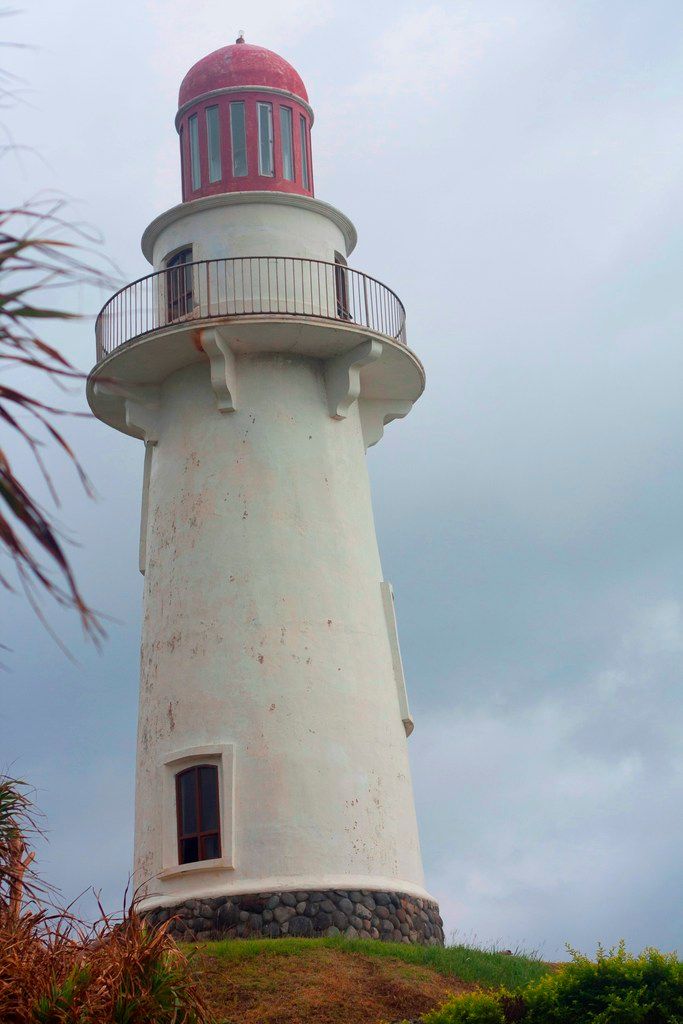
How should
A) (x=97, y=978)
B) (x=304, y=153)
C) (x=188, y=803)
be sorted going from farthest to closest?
(x=304, y=153) < (x=188, y=803) < (x=97, y=978)

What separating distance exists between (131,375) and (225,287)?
2.04 metres

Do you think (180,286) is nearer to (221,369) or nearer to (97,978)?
(221,369)

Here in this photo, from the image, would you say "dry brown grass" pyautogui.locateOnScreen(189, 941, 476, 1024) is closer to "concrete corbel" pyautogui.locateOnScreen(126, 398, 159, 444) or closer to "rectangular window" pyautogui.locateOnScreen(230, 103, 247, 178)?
"concrete corbel" pyautogui.locateOnScreen(126, 398, 159, 444)

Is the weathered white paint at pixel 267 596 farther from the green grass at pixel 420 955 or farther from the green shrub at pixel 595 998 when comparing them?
the green shrub at pixel 595 998

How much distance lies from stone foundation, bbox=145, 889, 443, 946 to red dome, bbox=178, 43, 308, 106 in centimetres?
1304

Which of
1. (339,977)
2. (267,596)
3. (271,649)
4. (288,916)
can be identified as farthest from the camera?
(267,596)

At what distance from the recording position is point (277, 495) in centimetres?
2512

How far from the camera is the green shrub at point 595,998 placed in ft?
52.0

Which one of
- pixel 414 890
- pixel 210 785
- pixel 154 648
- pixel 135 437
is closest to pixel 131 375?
pixel 135 437

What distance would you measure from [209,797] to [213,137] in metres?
10.8

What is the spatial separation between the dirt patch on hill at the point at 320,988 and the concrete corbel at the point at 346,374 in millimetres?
8794

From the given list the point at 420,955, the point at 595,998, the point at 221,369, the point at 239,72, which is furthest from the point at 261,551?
the point at 595,998

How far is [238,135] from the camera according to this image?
27.0 meters

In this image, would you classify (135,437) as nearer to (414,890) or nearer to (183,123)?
(183,123)
